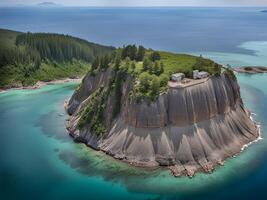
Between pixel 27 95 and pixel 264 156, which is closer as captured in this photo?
pixel 264 156

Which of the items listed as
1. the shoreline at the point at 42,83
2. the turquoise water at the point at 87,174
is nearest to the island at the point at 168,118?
the turquoise water at the point at 87,174

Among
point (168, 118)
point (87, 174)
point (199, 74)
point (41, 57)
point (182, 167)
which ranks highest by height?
point (199, 74)

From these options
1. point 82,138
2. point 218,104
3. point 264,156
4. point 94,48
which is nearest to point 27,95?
point 82,138

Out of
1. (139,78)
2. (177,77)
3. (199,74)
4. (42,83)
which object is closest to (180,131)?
(177,77)

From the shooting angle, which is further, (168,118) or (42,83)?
(42,83)

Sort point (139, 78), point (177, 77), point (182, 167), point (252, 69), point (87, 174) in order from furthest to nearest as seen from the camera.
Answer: point (252, 69) → point (139, 78) → point (177, 77) → point (182, 167) → point (87, 174)

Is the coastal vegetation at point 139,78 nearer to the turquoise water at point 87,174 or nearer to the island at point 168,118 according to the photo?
the island at point 168,118

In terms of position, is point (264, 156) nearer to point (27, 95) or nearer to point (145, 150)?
point (145, 150)

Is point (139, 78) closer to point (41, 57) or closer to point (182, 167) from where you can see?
point (182, 167)
